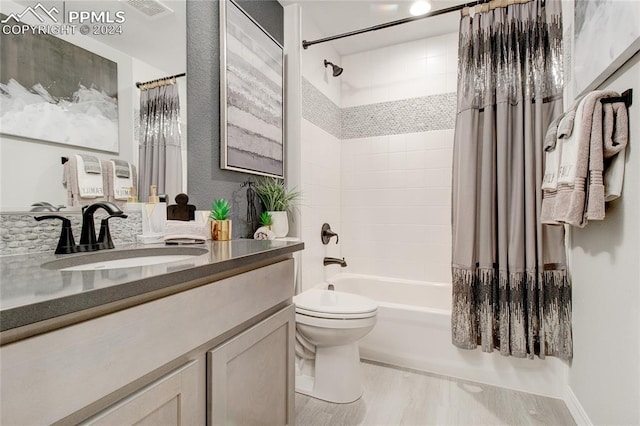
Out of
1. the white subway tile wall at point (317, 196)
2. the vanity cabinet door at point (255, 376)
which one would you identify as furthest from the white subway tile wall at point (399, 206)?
the vanity cabinet door at point (255, 376)

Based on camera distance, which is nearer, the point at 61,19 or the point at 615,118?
the point at 61,19

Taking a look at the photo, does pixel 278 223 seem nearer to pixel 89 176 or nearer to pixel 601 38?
pixel 89 176

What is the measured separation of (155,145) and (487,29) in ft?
6.27

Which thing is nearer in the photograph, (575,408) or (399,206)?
(575,408)

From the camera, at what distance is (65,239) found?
97cm

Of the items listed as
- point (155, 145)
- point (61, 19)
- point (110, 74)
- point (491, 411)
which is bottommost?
A: point (491, 411)

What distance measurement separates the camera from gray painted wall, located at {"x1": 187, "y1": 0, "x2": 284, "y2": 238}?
1.56 m

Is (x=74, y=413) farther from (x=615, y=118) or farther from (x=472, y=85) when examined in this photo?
(x=472, y=85)

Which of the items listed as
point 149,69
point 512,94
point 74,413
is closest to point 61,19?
point 149,69

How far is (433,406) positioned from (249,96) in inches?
77.5

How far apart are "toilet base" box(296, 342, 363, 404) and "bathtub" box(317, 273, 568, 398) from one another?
409mm

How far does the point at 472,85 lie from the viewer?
1931 mm

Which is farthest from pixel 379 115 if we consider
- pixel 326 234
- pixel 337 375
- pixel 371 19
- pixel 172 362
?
pixel 172 362

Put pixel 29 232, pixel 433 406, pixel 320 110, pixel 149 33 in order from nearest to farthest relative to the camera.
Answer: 1. pixel 29 232
2. pixel 149 33
3. pixel 433 406
4. pixel 320 110
